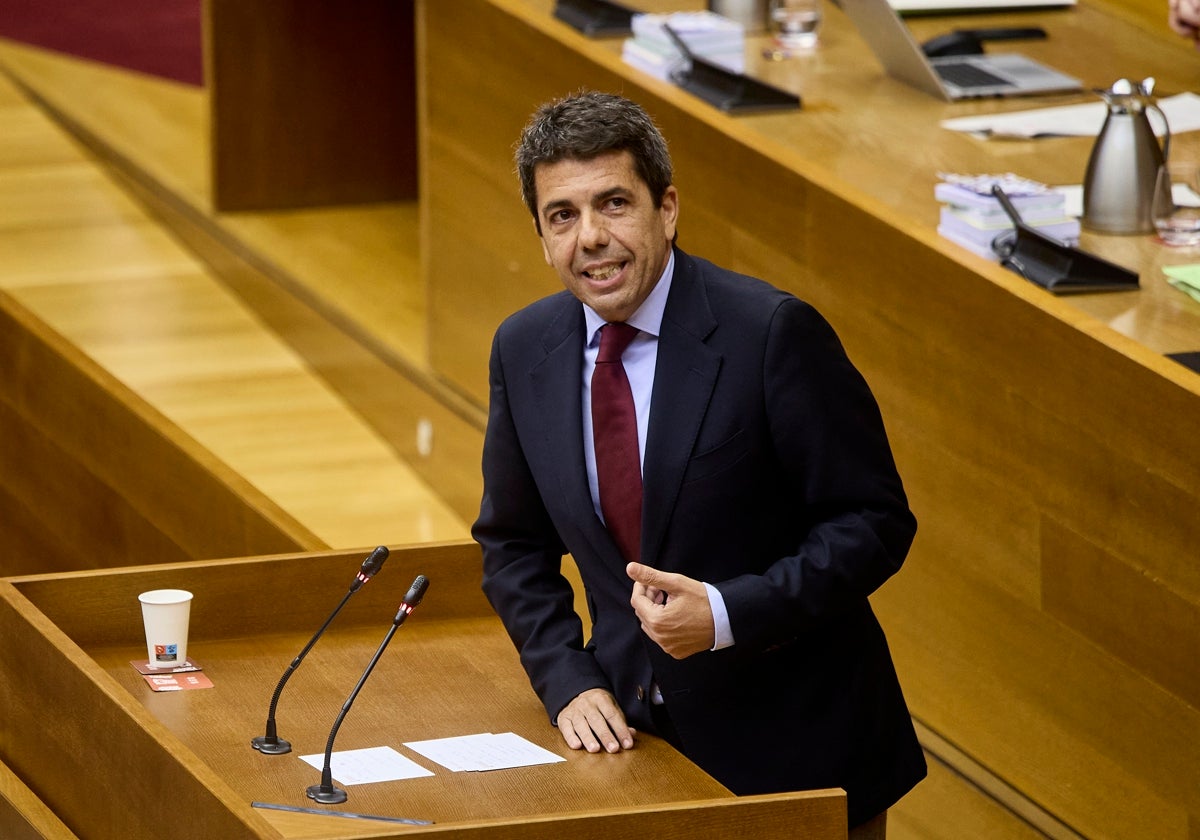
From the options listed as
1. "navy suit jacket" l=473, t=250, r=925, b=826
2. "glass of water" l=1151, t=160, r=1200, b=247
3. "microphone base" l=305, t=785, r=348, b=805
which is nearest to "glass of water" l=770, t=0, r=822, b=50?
"glass of water" l=1151, t=160, r=1200, b=247

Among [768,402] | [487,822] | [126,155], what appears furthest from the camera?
[126,155]

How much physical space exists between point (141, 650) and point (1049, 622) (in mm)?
1221

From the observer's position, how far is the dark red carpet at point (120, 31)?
768 cm

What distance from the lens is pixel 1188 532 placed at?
2.60 metres

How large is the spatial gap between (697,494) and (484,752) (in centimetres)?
33

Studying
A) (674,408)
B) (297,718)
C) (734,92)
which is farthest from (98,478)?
(674,408)

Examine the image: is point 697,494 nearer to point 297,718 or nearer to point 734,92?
point 297,718

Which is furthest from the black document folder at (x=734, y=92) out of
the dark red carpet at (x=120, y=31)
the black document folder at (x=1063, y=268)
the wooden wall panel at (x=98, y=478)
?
the dark red carpet at (x=120, y=31)

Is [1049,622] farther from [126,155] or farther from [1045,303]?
[126,155]

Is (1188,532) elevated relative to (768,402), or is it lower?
lower

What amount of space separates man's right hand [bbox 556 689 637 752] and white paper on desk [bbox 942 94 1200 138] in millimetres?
1803

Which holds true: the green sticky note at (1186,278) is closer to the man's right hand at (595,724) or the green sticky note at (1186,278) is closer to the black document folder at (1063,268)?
the black document folder at (1063,268)

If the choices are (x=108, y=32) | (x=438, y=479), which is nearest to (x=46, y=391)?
(x=438, y=479)

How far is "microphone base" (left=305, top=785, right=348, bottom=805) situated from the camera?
1.95 metres
